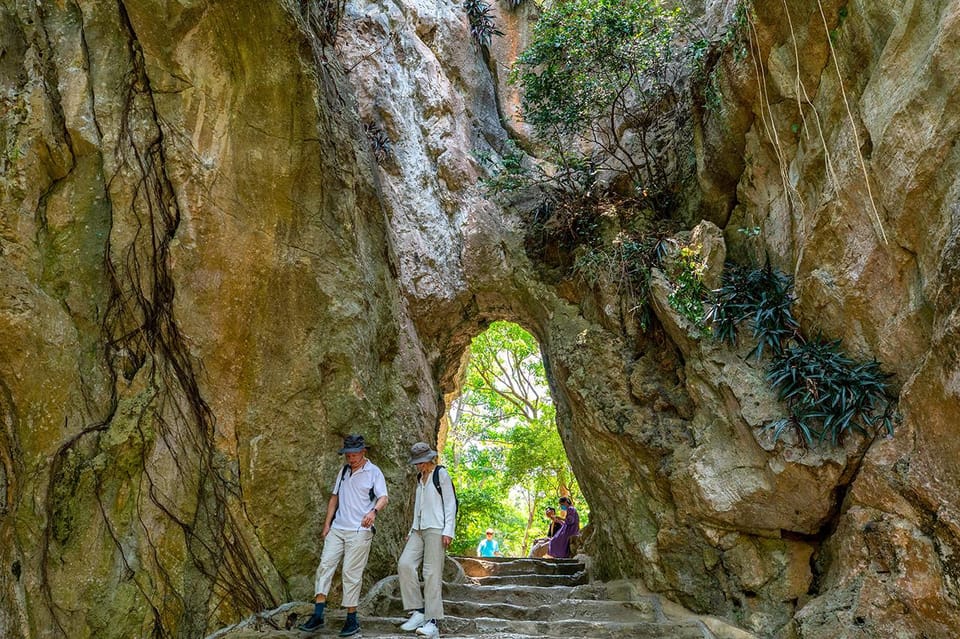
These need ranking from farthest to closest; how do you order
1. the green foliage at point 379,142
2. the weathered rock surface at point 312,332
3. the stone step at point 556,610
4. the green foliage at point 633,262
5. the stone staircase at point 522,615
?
1. the green foliage at point 379,142
2. the green foliage at point 633,262
3. the stone step at point 556,610
4. the stone staircase at point 522,615
5. the weathered rock surface at point 312,332

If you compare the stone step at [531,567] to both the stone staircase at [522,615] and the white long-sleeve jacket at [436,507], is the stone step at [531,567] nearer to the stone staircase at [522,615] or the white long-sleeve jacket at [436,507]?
the stone staircase at [522,615]

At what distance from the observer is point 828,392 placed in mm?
5328

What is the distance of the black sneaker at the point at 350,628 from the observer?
16.0ft

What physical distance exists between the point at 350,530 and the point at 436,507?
2.39 ft

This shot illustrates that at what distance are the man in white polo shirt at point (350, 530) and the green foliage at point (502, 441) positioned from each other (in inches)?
300

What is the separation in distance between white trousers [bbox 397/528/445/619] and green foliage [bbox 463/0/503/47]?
10505 millimetres

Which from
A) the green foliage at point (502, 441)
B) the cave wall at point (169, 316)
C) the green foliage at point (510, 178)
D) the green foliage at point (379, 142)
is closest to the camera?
the cave wall at point (169, 316)

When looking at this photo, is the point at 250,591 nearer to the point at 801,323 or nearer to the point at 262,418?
the point at 262,418

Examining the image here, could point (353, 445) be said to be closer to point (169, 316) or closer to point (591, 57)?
point (169, 316)

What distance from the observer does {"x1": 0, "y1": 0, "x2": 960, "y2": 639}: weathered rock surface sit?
4809 mm

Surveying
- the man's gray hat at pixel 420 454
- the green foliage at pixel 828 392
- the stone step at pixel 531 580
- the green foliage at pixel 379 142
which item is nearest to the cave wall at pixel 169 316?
the man's gray hat at pixel 420 454

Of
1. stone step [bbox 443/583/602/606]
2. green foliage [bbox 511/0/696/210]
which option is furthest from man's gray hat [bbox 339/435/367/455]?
green foliage [bbox 511/0/696/210]

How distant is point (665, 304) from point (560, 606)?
132 inches

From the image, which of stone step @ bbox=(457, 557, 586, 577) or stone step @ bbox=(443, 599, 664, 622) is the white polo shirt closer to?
stone step @ bbox=(443, 599, 664, 622)
